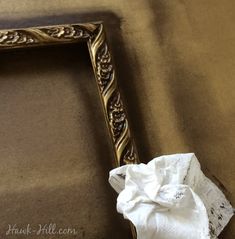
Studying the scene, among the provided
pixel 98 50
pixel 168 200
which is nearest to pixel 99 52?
pixel 98 50

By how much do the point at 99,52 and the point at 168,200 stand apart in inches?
14.1

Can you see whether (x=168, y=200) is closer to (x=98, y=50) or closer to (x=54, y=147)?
(x=54, y=147)

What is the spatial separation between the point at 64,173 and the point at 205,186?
0.28m

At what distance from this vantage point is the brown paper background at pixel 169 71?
816 mm

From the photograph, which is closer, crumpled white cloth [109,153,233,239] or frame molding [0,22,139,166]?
crumpled white cloth [109,153,233,239]

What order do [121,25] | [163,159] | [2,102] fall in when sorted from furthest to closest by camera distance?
1. [121,25]
2. [2,102]
3. [163,159]

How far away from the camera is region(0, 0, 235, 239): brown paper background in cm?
82

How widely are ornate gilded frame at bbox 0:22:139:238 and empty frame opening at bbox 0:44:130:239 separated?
30 mm

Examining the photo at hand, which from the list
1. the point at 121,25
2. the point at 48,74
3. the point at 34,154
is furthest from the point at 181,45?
the point at 34,154

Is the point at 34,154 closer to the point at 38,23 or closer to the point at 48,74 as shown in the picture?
the point at 48,74

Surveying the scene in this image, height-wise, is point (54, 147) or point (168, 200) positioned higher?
point (54, 147)

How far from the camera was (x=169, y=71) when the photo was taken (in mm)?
891

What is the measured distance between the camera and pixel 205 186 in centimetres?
A: 76

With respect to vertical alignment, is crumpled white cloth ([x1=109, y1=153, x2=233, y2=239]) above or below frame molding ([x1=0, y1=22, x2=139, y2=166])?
below
